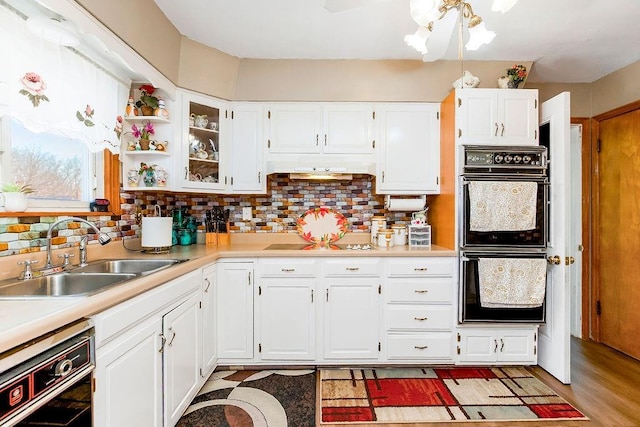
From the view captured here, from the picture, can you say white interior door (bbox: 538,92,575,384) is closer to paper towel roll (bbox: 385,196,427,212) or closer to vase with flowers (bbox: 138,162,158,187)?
paper towel roll (bbox: 385,196,427,212)

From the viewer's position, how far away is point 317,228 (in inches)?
117

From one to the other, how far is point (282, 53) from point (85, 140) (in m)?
1.50

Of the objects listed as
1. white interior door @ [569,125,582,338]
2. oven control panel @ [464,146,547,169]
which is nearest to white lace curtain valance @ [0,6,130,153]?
oven control panel @ [464,146,547,169]

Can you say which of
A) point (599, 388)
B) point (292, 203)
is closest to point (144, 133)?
Result: point (292, 203)

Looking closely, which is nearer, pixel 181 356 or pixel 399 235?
pixel 181 356

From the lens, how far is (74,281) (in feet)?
5.17

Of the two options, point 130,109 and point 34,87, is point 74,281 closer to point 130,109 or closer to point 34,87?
point 34,87

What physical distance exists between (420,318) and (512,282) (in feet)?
2.30

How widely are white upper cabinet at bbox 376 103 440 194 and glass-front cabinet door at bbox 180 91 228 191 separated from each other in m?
1.31

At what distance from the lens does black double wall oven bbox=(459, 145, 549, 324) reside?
7.52 ft

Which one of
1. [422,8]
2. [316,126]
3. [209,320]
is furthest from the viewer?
[316,126]

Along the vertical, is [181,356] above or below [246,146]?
below

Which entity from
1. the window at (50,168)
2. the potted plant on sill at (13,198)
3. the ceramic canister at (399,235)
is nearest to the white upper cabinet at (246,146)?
the window at (50,168)

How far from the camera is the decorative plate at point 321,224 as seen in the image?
116 inches
